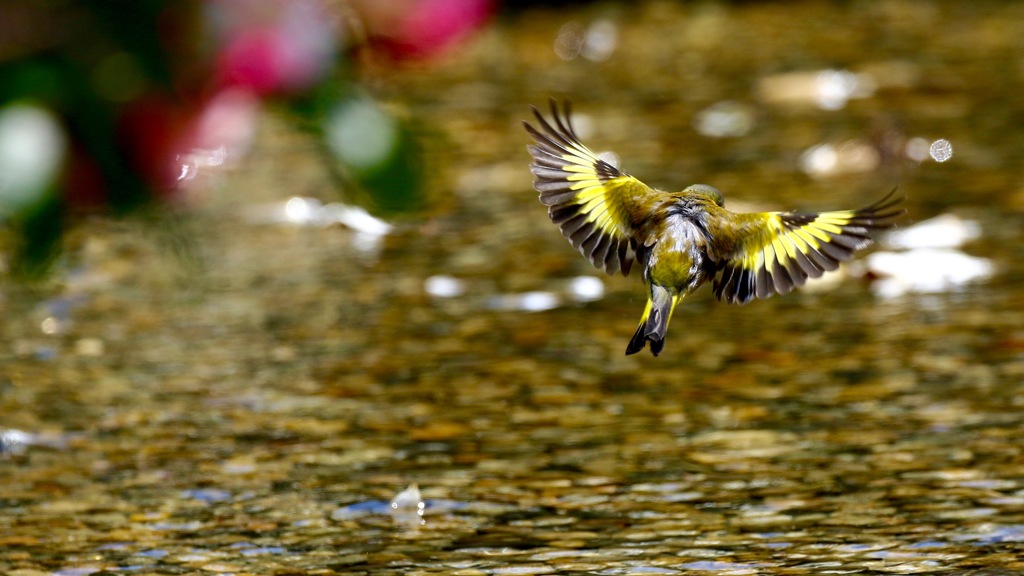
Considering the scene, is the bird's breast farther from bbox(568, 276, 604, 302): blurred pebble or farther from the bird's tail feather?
bbox(568, 276, 604, 302): blurred pebble

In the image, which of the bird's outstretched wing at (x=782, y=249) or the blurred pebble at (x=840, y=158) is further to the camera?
the blurred pebble at (x=840, y=158)

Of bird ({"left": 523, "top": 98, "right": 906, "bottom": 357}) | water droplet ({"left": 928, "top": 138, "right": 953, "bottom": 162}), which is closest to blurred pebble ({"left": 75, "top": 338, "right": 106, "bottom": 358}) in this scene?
bird ({"left": 523, "top": 98, "right": 906, "bottom": 357})

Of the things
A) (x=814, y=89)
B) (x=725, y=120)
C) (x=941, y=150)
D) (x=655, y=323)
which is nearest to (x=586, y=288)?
(x=655, y=323)

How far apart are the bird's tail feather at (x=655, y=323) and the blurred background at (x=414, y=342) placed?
42 centimetres

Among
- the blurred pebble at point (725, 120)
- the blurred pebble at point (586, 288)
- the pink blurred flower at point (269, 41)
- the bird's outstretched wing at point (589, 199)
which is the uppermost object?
the blurred pebble at point (725, 120)

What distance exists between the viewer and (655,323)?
11.0 feet

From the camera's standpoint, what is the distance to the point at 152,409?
449cm

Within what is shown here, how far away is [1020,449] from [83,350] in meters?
2.98

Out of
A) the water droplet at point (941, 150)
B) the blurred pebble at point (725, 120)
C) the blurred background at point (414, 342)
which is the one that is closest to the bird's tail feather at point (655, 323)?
the blurred background at point (414, 342)

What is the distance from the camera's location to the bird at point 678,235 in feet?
11.4

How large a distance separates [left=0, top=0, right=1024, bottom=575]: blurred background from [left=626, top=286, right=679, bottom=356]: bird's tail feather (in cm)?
42

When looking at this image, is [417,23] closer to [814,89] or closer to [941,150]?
[941,150]

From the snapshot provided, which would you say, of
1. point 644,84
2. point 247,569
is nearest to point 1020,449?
point 247,569

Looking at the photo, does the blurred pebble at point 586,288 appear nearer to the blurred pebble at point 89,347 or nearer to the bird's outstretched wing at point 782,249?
the blurred pebble at point 89,347
